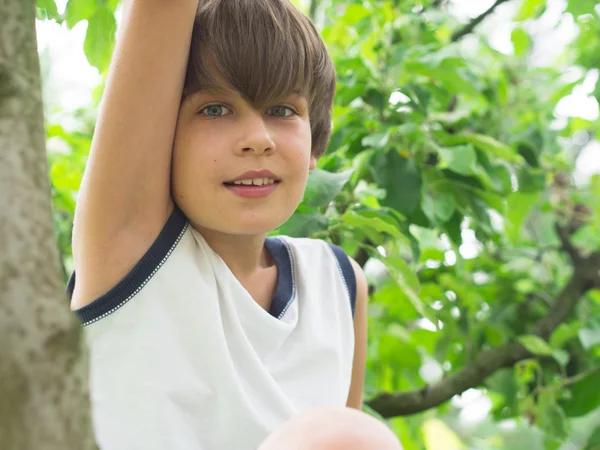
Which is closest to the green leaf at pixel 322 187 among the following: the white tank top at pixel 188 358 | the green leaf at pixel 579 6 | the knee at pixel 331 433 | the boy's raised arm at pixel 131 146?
the white tank top at pixel 188 358

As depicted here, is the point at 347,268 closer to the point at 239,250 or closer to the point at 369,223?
the point at 369,223

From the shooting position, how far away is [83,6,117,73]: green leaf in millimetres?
923

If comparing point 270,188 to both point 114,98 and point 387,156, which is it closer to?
point 114,98

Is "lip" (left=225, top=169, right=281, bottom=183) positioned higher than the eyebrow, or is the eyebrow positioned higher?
the eyebrow

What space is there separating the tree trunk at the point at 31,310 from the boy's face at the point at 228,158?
38 centimetres

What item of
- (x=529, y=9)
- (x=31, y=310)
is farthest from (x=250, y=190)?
(x=529, y=9)

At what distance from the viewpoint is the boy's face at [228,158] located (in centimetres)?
71

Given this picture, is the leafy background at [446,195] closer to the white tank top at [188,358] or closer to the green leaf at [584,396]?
the green leaf at [584,396]

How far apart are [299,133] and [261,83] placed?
0.07m

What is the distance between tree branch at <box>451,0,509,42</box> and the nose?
2.98 ft

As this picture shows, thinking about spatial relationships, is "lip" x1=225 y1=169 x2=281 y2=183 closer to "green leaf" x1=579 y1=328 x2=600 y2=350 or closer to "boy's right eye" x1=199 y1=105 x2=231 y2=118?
"boy's right eye" x1=199 y1=105 x2=231 y2=118

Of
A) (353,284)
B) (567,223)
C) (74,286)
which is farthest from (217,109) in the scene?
(567,223)

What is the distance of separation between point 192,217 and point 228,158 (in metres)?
0.07

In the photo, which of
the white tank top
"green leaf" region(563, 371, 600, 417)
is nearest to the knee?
the white tank top
